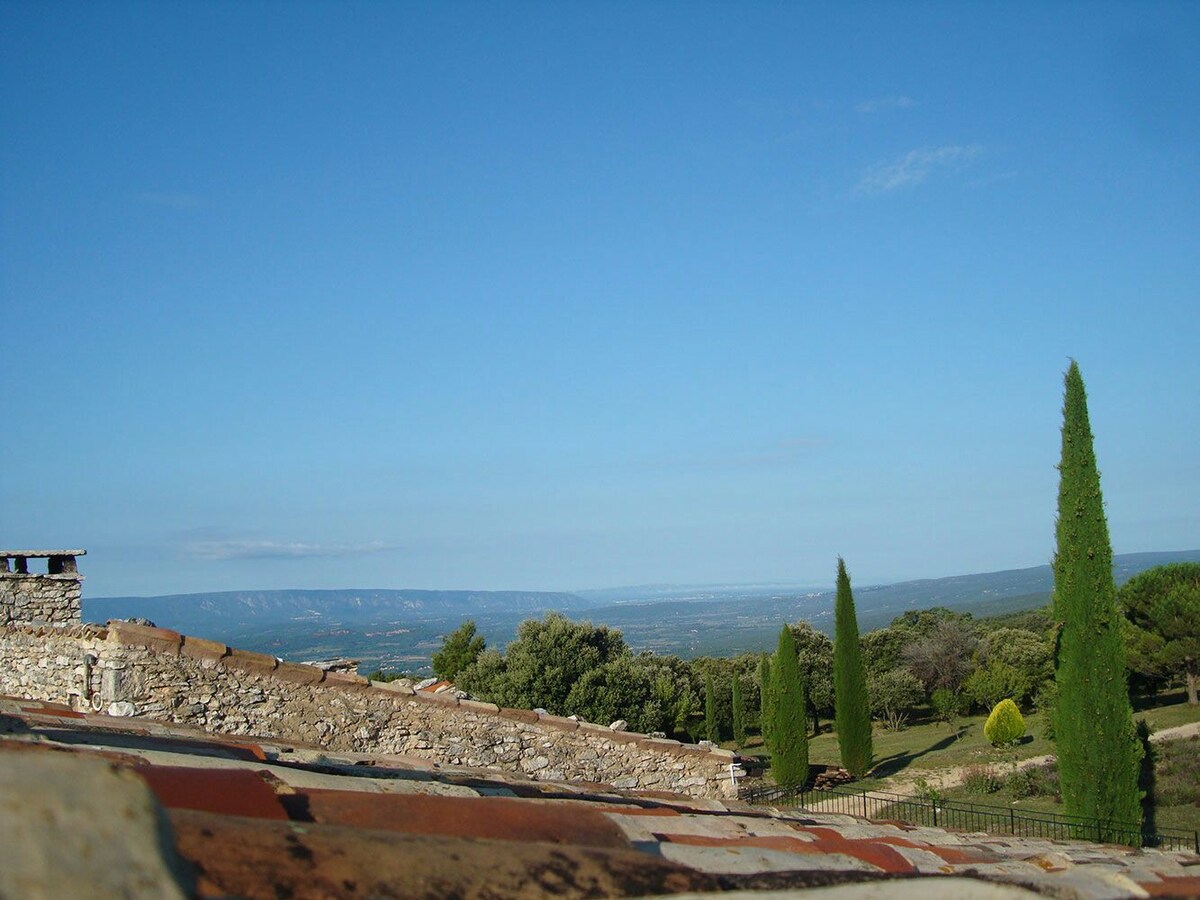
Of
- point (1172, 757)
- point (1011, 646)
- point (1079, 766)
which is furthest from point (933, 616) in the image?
point (1079, 766)

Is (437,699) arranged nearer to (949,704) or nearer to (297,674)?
(297,674)

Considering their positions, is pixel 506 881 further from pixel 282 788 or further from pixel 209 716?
pixel 209 716

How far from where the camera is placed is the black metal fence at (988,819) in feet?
60.8

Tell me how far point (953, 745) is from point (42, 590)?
34.5 m

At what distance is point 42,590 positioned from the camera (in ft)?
42.4

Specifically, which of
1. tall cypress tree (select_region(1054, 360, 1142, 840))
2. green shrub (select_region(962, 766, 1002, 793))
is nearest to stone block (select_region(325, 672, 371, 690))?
tall cypress tree (select_region(1054, 360, 1142, 840))

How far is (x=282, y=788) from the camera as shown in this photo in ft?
11.1

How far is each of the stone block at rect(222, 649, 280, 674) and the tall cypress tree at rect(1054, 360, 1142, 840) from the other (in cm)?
1765

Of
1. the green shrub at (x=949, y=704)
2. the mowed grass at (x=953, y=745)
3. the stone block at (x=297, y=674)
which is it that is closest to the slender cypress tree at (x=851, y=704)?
the mowed grass at (x=953, y=745)

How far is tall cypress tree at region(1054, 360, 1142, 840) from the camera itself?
20.2 metres

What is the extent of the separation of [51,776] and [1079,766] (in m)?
22.7

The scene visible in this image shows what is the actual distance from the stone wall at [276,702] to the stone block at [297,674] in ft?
0.04


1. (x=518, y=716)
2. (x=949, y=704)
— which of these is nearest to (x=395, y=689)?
(x=518, y=716)

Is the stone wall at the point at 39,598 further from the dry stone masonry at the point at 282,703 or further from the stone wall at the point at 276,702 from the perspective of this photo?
the stone wall at the point at 276,702
